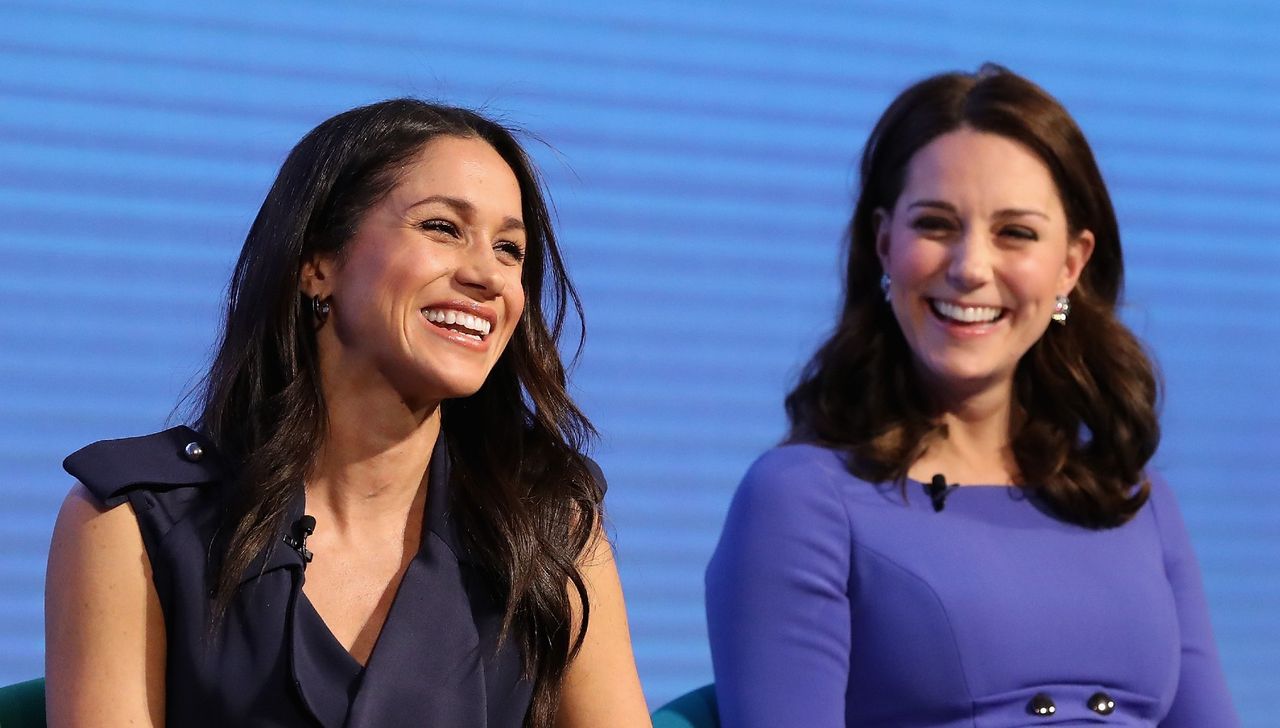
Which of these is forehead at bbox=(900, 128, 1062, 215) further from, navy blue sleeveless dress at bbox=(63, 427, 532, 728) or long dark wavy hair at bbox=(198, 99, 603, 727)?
navy blue sleeveless dress at bbox=(63, 427, 532, 728)

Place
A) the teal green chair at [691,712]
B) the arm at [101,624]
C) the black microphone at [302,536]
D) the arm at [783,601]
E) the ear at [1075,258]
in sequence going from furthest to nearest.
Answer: the ear at [1075,258] → the arm at [783,601] → the teal green chair at [691,712] → the black microphone at [302,536] → the arm at [101,624]

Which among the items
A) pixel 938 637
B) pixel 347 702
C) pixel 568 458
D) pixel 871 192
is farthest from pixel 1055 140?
pixel 347 702

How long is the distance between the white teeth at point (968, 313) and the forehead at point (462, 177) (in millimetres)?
760

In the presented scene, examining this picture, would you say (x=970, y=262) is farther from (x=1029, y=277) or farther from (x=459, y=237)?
(x=459, y=237)

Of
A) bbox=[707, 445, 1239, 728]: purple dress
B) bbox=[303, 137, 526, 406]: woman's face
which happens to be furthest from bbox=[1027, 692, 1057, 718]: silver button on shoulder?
bbox=[303, 137, 526, 406]: woman's face

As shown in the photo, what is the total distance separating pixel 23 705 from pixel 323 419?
459mm

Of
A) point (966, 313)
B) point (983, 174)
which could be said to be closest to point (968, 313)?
point (966, 313)

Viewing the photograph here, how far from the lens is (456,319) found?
6.60ft

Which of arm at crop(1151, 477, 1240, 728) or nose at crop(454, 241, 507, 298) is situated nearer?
nose at crop(454, 241, 507, 298)

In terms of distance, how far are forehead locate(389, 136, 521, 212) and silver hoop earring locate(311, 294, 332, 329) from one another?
15 cm

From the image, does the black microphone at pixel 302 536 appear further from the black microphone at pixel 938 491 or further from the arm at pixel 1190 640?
the arm at pixel 1190 640

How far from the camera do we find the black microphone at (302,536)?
1.94 m

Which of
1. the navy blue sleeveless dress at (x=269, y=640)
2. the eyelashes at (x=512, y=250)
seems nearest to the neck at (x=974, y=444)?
the eyelashes at (x=512, y=250)

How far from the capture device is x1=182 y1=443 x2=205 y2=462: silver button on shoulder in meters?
1.95
